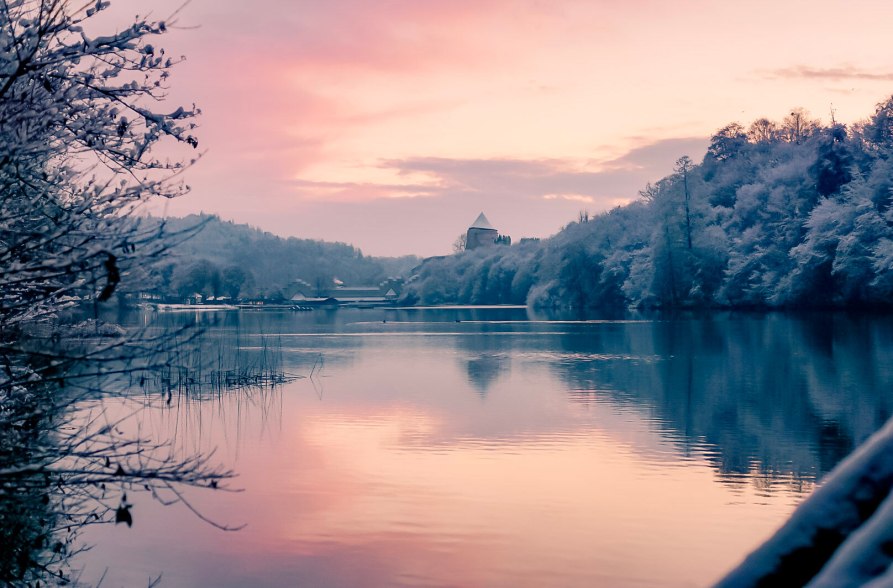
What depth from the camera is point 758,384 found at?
86.1ft

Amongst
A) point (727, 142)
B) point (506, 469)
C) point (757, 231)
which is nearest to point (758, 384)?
point (506, 469)

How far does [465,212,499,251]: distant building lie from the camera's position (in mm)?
170250

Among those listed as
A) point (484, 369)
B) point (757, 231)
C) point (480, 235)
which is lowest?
point (484, 369)

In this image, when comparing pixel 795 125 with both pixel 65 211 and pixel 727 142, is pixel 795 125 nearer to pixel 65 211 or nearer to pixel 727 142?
pixel 727 142

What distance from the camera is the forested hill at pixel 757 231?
2009 inches

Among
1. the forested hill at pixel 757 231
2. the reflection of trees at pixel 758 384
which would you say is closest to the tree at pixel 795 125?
the forested hill at pixel 757 231

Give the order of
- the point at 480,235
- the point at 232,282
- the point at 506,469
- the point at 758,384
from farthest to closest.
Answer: the point at 480,235, the point at 232,282, the point at 758,384, the point at 506,469

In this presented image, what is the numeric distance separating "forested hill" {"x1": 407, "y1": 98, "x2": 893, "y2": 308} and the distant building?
79276 mm

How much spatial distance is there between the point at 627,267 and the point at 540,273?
82.7 ft

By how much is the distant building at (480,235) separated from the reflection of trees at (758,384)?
404 feet

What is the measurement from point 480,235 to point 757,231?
110956 mm

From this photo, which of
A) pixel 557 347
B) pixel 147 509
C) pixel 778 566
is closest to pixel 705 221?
pixel 557 347

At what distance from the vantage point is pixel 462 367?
1325 inches

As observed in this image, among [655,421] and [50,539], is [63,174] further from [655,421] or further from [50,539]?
[655,421]
